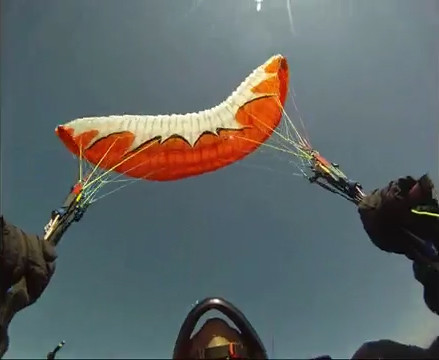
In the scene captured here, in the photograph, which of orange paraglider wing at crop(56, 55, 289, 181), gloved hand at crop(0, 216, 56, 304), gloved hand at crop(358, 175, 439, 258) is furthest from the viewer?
orange paraglider wing at crop(56, 55, 289, 181)

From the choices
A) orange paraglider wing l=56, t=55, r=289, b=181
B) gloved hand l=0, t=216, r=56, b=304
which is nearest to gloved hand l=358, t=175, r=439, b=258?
orange paraglider wing l=56, t=55, r=289, b=181

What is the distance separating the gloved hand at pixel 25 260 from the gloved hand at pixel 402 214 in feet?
4.36

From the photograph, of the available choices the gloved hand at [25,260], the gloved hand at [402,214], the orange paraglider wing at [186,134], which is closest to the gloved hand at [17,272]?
Result: the gloved hand at [25,260]

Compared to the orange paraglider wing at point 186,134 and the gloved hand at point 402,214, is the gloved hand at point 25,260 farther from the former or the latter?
the gloved hand at point 402,214

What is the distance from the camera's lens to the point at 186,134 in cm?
300

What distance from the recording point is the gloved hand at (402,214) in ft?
7.48

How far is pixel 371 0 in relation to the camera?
9.07 feet

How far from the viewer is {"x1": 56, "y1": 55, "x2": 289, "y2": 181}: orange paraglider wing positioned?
118 inches

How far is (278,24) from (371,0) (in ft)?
1.49

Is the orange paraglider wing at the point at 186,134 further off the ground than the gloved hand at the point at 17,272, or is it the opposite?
the orange paraglider wing at the point at 186,134

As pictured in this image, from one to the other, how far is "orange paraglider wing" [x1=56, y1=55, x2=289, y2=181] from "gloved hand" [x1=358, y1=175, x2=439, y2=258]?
3.01ft

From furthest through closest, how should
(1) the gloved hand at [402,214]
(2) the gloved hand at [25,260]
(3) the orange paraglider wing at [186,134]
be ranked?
(3) the orange paraglider wing at [186,134] → (1) the gloved hand at [402,214] → (2) the gloved hand at [25,260]

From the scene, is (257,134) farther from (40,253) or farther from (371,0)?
(40,253)

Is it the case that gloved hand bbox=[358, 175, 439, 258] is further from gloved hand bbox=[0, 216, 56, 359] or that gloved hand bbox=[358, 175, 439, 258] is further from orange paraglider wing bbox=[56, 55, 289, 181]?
gloved hand bbox=[0, 216, 56, 359]
